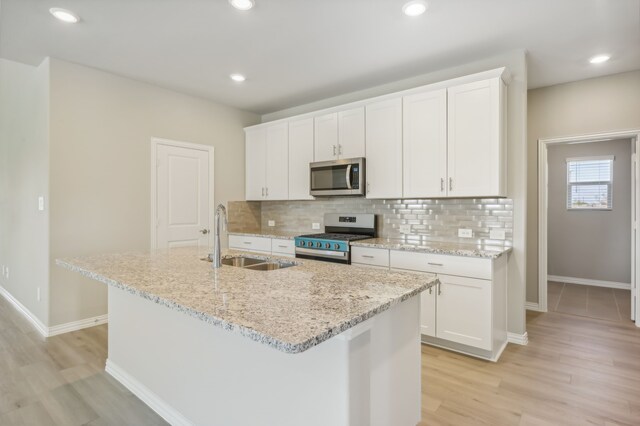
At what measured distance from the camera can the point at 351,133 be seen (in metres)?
3.80

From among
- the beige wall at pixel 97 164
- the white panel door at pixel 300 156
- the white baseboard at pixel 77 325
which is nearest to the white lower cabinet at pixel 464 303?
the white panel door at pixel 300 156

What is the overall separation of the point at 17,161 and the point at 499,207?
5.14 meters

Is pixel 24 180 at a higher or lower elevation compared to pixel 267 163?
lower

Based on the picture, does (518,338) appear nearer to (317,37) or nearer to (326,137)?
(326,137)

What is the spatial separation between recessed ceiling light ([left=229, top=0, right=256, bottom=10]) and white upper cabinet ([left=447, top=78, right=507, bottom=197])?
5.95ft

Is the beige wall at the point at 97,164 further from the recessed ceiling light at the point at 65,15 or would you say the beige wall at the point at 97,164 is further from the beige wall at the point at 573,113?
the beige wall at the point at 573,113

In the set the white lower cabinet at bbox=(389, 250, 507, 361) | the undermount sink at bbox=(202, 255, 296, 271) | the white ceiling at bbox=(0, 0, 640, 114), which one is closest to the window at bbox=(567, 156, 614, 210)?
the white ceiling at bbox=(0, 0, 640, 114)

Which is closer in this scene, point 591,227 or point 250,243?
point 250,243

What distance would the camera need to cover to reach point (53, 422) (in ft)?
6.50

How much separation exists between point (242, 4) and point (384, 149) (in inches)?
72.9

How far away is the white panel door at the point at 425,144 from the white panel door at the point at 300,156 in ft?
4.13

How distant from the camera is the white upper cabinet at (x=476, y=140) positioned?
2.87 metres

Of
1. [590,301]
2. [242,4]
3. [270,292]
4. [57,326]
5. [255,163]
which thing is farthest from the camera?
[255,163]

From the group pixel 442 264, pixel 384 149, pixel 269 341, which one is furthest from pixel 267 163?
pixel 269 341
